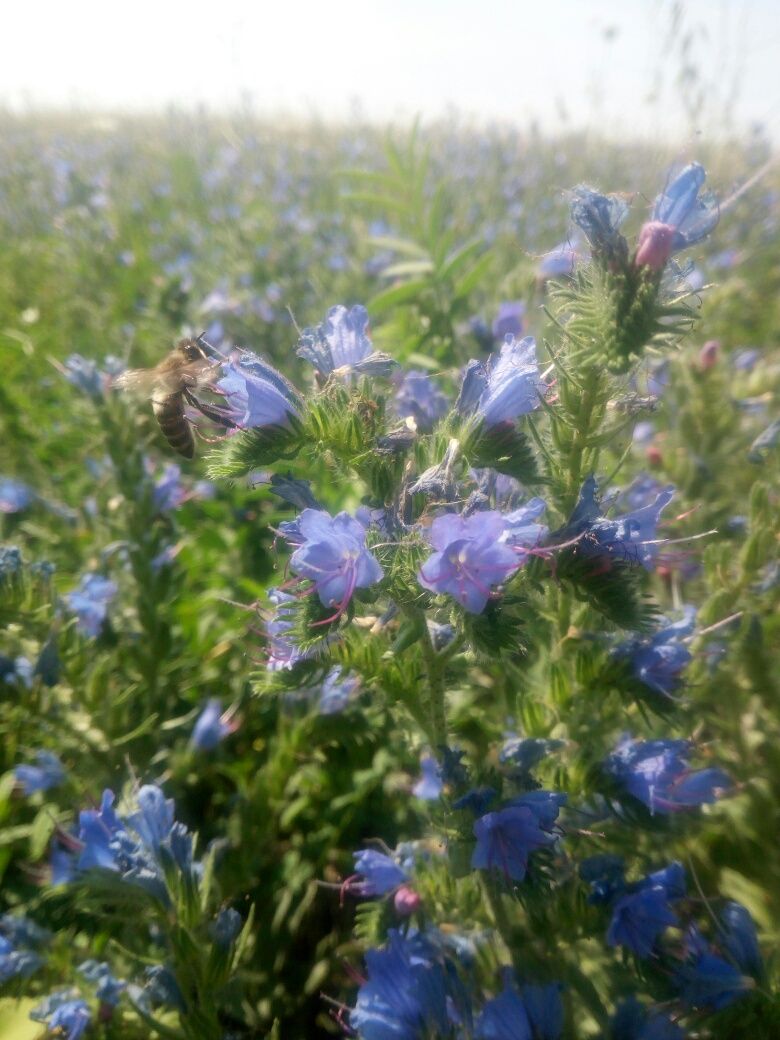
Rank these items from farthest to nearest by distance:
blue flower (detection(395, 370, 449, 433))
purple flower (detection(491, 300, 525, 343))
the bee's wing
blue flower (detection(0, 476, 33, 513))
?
1. blue flower (detection(0, 476, 33, 513))
2. purple flower (detection(491, 300, 525, 343))
3. the bee's wing
4. blue flower (detection(395, 370, 449, 433))

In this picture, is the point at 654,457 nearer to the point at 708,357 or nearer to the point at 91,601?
the point at 708,357

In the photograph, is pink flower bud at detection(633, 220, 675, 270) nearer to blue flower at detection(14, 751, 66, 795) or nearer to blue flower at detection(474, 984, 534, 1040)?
blue flower at detection(474, 984, 534, 1040)

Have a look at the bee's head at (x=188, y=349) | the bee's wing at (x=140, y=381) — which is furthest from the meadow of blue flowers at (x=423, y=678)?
the bee's wing at (x=140, y=381)

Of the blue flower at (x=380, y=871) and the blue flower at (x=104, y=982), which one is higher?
the blue flower at (x=380, y=871)

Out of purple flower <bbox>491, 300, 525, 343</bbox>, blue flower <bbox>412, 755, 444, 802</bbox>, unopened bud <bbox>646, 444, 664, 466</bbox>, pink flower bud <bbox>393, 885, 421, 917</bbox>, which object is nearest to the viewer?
pink flower bud <bbox>393, 885, 421, 917</bbox>

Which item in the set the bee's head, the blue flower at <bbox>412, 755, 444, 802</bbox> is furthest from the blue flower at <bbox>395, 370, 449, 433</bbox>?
the blue flower at <bbox>412, 755, 444, 802</bbox>

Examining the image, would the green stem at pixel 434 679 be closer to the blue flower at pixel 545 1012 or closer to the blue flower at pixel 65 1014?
the blue flower at pixel 545 1012

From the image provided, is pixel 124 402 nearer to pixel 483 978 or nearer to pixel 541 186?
pixel 483 978
